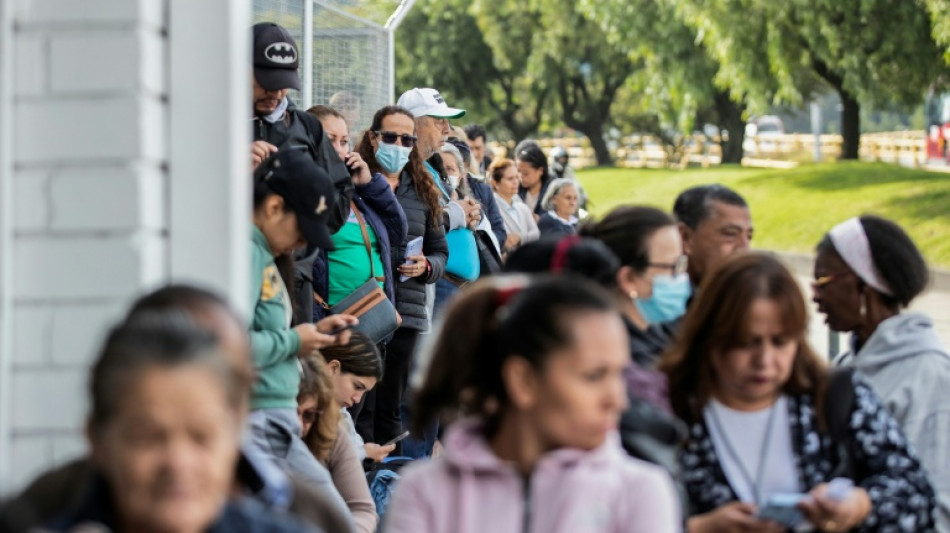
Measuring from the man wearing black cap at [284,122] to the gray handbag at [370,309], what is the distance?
0.64 m

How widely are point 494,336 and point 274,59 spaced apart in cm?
336

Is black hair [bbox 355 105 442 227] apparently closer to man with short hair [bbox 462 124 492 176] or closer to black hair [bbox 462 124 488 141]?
man with short hair [bbox 462 124 492 176]

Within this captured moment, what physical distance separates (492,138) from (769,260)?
56.2 metres

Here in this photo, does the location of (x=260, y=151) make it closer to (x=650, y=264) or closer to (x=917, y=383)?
(x=650, y=264)

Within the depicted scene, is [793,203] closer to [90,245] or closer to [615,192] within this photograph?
[615,192]

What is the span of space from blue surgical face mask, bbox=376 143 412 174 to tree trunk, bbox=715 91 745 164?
127ft

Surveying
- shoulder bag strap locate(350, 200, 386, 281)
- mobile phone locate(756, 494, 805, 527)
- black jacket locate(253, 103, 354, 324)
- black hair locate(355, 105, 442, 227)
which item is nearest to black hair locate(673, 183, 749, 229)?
black jacket locate(253, 103, 354, 324)

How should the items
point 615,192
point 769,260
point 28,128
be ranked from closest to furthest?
point 28,128
point 769,260
point 615,192

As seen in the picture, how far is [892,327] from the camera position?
5.66 m

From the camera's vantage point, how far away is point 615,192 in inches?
1719

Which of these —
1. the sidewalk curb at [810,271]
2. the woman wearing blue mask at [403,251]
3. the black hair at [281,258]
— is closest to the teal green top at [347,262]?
the woman wearing blue mask at [403,251]

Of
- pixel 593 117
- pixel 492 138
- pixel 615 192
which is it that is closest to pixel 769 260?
pixel 615 192

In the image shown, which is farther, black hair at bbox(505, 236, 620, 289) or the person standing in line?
black hair at bbox(505, 236, 620, 289)

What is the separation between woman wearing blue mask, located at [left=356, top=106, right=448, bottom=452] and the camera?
8.97m
